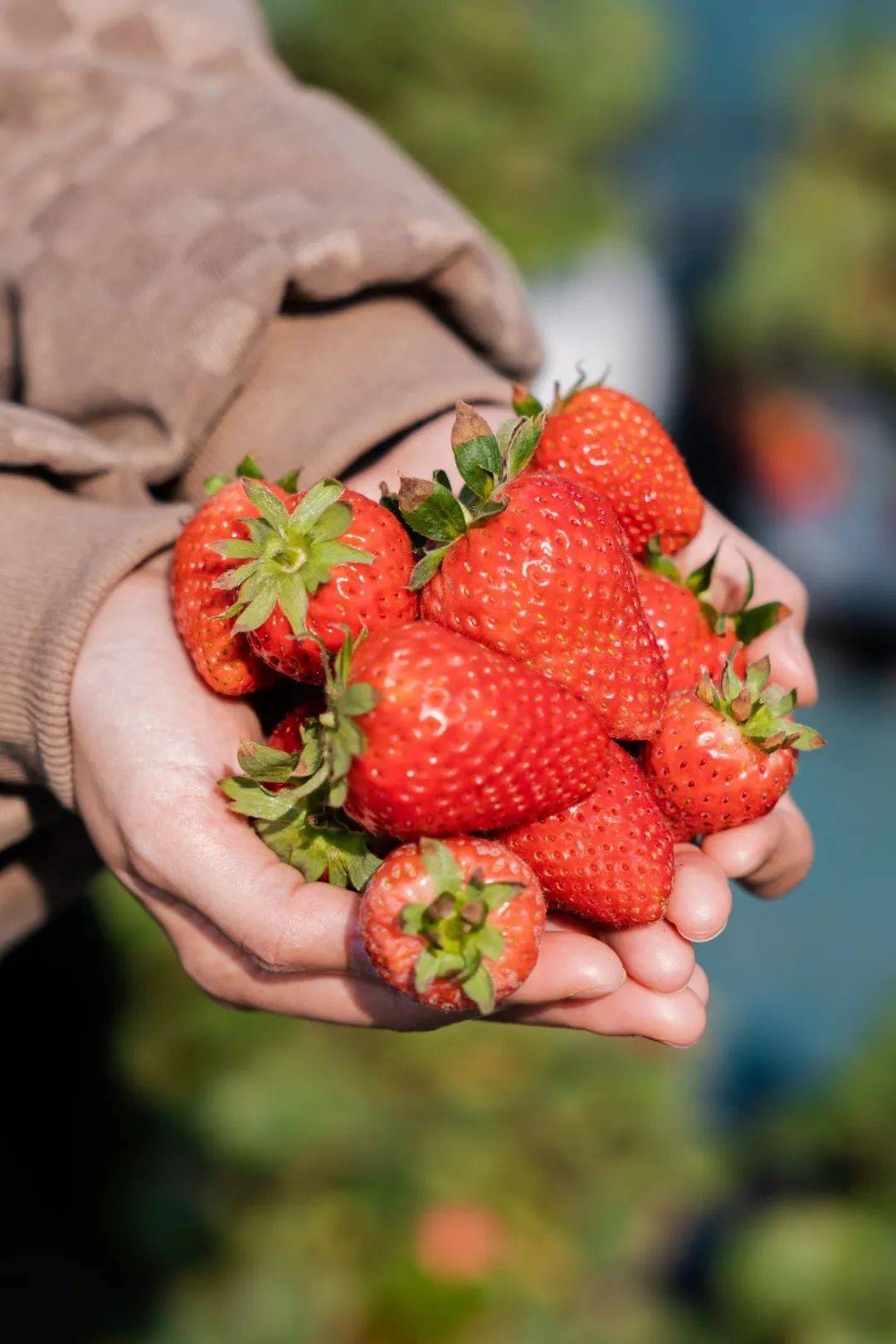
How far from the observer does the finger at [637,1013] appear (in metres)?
0.82

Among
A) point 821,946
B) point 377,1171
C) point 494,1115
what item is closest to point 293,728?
point 377,1171

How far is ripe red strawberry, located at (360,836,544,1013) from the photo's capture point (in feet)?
2.35

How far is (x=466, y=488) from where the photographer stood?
822 millimetres

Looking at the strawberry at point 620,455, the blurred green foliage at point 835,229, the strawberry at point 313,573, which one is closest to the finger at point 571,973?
the strawberry at point 313,573

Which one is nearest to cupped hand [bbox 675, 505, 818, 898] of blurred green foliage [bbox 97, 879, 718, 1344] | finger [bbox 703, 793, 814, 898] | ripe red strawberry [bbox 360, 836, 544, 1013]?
finger [bbox 703, 793, 814, 898]

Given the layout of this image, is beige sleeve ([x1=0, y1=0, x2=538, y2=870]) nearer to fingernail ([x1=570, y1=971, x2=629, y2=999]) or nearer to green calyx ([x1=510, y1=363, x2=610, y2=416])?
green calyx ([x1=510, y1=363, x2=610, y2=416])

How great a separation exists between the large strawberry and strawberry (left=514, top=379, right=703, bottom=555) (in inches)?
7.5

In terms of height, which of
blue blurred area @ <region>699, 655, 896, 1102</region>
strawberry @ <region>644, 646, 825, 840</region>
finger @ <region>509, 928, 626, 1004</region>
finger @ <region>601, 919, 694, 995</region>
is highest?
strawberry @ <region>644, 646, 825, 840</region>

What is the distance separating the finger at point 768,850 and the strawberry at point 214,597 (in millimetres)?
327

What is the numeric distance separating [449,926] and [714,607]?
1.21 feet

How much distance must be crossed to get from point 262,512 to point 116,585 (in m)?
0.17

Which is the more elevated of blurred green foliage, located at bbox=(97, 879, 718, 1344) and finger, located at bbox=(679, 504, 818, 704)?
finger, located at bbox=(679, 504, 818, 704)

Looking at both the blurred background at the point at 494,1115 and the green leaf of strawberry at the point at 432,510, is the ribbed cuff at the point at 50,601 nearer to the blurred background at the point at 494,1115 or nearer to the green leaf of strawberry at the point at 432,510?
the green leaf of strawberry at the point at 432,510

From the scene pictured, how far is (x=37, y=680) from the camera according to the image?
89 cm
